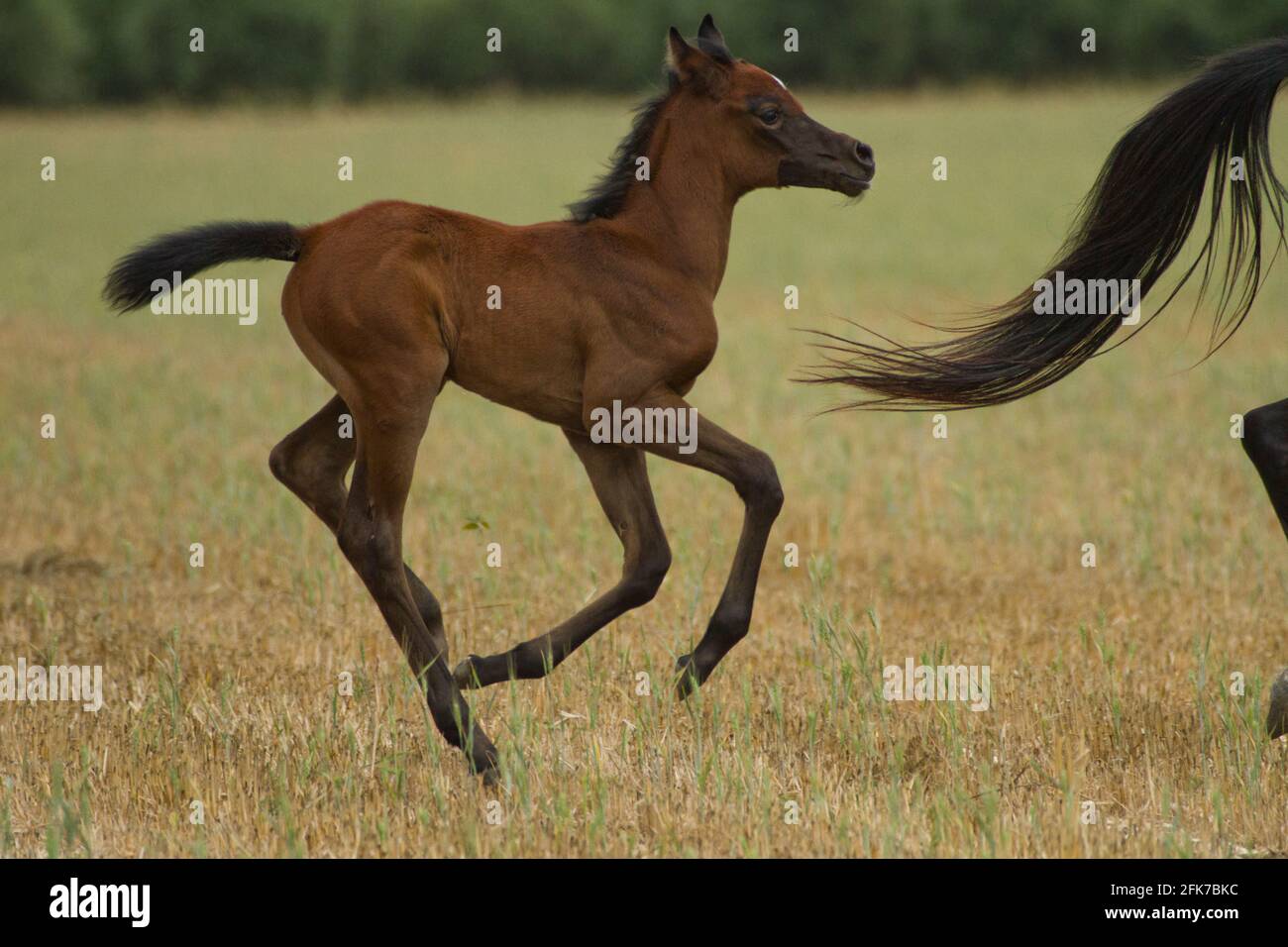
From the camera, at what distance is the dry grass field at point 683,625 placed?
4672 millimetres

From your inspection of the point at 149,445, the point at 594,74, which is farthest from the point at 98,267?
the point at 594,74

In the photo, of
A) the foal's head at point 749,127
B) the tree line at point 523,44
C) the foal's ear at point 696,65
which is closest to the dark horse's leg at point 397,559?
the foal's head at point 749,127

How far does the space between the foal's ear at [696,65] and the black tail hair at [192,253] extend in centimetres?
138

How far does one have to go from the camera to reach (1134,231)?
5.55 meters

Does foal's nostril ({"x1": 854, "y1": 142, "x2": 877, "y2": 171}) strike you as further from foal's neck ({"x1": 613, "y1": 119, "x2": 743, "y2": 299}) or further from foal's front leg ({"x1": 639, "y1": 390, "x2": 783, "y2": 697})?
foal's front leg ({"x1": 639, "y1": 390, "x2": 783, "y2": 697})

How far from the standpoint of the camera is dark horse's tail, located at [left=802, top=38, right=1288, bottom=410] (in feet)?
17.7

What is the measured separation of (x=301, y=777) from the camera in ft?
16.2

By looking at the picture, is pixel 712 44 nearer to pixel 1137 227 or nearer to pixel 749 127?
pixel 749 127

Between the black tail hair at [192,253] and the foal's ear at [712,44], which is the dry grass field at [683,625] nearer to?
the black tail hair at [192,253]

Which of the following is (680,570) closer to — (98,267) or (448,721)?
(448,721)

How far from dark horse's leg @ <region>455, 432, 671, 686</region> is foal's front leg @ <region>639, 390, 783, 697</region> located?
0.83 ft

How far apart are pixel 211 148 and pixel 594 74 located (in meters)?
15.9

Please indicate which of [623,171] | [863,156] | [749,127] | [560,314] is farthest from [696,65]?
[560,314]

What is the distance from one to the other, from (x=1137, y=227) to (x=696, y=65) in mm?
1685
